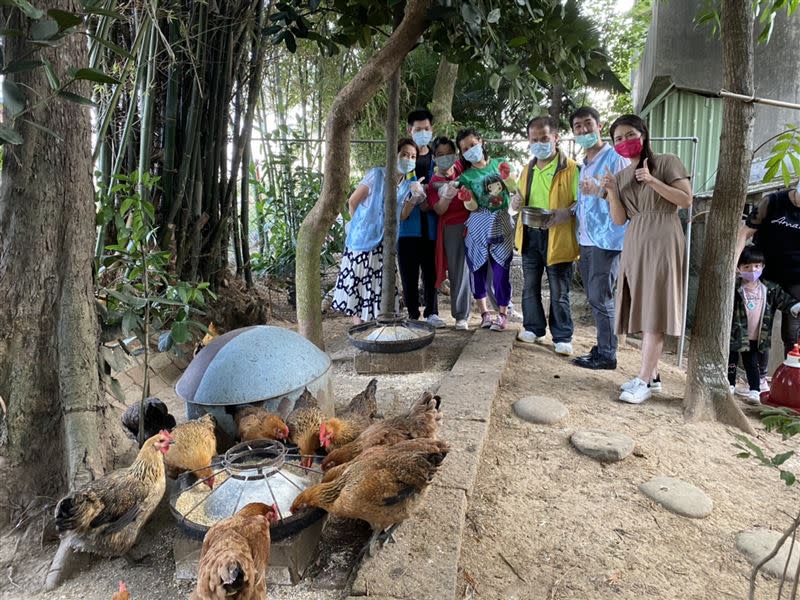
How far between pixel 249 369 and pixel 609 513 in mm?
1784

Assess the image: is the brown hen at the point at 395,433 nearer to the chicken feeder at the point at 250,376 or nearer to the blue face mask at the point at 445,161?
the chicken feeder at the point at 250,376

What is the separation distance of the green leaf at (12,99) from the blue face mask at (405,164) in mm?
3240

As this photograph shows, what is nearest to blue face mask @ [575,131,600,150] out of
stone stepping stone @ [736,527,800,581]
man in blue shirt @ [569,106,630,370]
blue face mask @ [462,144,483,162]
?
man in blue shirt @ [569,106,630,370]

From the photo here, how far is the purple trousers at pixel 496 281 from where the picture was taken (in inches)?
171

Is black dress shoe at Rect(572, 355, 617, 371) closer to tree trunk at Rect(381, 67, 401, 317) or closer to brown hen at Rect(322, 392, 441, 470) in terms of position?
tree trunk at Rect(381, 67, 401, 317)

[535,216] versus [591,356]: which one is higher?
[535,216]

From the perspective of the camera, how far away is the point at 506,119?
32.3ft

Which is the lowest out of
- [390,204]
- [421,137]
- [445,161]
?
[390,204]

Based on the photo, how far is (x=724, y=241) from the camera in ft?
9.70

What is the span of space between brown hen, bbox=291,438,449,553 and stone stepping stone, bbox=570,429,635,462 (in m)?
1.11

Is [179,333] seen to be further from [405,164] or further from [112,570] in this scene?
[405,164]

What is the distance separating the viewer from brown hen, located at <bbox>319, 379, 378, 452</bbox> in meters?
2.44

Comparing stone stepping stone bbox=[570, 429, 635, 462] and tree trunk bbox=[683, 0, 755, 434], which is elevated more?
tree trunk bbox=[683, 0, 755, 434]

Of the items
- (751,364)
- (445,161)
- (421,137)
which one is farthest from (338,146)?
(751,364)
